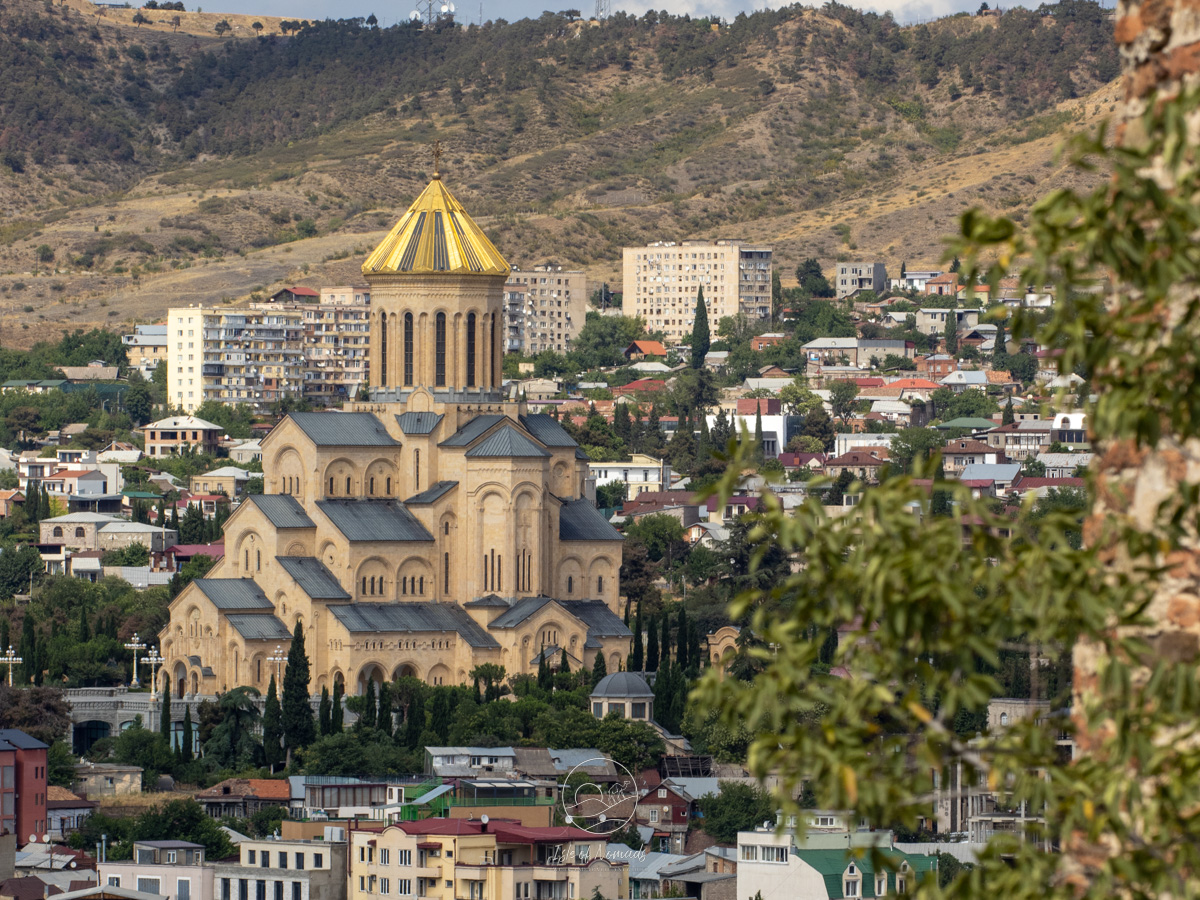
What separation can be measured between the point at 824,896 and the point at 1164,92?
5315 cm

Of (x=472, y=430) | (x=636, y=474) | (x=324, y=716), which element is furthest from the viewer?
(x=636, y=474)

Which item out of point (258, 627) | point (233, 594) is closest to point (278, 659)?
point (258, 627)

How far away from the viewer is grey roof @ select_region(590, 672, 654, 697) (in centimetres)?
7806

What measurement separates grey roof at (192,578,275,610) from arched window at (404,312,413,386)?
9021mm

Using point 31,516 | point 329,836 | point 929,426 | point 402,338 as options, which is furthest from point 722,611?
point 929,426

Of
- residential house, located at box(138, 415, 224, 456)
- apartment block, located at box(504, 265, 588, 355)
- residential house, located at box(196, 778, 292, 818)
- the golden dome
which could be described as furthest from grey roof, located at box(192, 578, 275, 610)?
apartment block, located at box(504, 265, 588, 355)

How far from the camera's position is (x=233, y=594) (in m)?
82.1

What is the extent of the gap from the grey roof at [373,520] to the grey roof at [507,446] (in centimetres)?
298

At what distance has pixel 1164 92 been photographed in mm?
11789

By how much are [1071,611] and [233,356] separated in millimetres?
151768

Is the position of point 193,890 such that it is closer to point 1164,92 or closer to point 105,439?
point 1164,92

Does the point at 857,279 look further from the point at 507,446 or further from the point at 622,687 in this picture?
the point at 622,687

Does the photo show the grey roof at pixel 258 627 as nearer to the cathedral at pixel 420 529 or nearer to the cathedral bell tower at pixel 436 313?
the cathedral at pixel 420 529

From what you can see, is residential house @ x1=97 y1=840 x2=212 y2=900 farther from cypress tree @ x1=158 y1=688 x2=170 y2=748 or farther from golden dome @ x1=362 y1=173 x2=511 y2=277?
golden dome @ x1=362 y1=173 x2=511 y2=277
